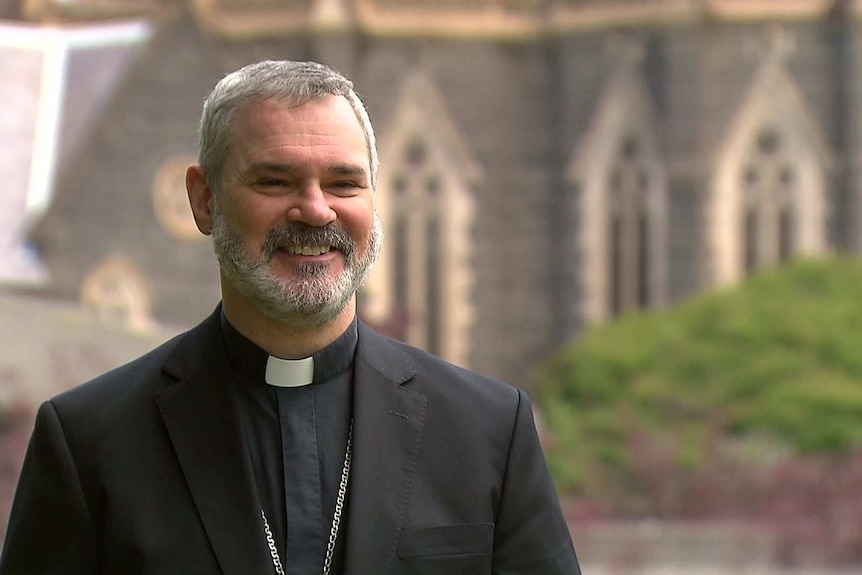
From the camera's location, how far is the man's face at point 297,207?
248cm

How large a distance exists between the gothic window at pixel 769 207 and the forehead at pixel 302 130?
1669 centimetres

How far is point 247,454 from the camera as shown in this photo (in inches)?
98.7

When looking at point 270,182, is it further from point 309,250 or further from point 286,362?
point 286,362

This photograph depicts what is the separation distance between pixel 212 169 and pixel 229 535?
0.52m

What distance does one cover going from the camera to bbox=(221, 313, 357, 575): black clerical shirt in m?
2.50

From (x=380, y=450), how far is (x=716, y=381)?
14.4m

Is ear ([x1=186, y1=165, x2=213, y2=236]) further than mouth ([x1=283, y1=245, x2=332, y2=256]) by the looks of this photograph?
Yes

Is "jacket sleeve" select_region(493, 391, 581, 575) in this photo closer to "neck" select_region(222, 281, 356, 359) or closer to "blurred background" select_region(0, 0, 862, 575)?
"neck" select_region(222, 281, 356, 359)

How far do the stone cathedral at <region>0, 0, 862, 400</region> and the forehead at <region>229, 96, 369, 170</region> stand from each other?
15859 mm

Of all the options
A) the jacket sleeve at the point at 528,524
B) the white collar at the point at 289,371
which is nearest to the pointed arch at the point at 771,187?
the jacket sleeve at the point at 528,524

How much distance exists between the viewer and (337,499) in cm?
253

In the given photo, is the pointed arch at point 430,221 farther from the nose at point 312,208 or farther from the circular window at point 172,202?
the nose at point 312,208

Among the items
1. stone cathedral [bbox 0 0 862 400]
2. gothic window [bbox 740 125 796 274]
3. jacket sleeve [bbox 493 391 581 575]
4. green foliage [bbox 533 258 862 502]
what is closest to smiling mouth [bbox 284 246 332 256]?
jacket sleeve [bbox 493 391 581 575]

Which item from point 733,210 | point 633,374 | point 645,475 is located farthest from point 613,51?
point 645,475
